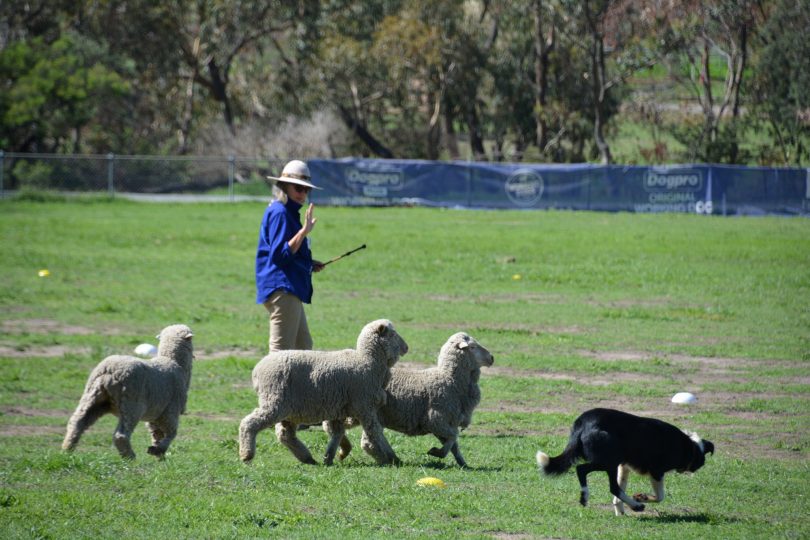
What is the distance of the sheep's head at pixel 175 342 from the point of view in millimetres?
9232

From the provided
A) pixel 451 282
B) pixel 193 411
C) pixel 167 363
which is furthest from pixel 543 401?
pixel 451 282

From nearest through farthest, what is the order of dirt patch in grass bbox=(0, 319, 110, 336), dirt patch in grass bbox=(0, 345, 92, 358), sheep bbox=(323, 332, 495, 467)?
sheep bbox=(323, 332, 495, 467) → dirt patch in grass bbox=(0, 345, 92, 358) → dirt patch in grass bbox=(0, 319, 110, 336)

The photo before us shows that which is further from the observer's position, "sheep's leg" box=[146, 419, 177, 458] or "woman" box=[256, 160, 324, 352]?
"woman" box=[256, 160, 324, 352]

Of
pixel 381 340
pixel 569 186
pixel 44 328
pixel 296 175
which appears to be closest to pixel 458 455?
pixel 381 340

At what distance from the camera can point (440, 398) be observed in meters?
9.34

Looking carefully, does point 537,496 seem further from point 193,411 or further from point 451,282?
point 451,282

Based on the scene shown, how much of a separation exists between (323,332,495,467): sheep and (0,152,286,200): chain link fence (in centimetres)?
3098

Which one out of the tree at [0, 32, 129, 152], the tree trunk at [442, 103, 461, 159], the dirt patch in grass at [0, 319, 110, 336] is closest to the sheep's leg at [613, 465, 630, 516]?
the dirt patch in grass at [0, 319, 110, 336]

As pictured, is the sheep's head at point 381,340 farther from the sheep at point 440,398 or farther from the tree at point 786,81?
the tree at point 786,81

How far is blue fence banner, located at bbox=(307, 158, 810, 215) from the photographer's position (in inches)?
1391

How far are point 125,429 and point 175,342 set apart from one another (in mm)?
929

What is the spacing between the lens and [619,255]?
81.8 ft

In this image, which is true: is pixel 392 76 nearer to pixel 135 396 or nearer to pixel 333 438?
pixel 333 438

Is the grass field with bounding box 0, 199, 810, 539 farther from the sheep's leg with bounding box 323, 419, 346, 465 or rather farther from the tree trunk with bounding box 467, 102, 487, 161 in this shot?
the tree trunk with bounding box 467, 102, 487, 161
